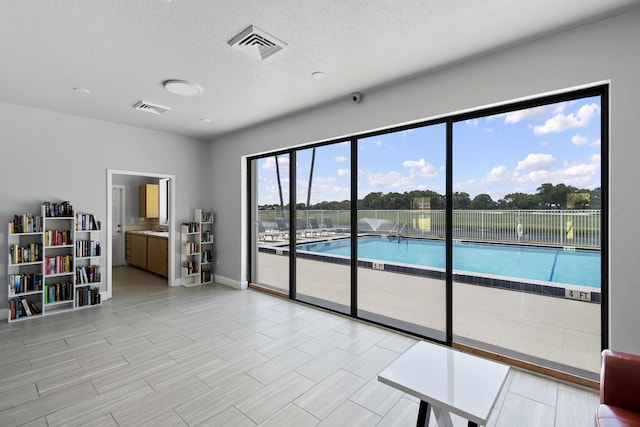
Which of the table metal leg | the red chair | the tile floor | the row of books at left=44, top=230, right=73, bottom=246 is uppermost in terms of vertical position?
the row of books at left=44, top=230, right=73, bottom=246

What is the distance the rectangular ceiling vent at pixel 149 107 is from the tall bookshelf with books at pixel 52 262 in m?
1.80

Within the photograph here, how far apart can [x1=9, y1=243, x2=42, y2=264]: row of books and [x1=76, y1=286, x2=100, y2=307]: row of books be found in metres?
0.70

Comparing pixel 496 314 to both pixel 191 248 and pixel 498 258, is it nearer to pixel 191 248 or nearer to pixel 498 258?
pixel 498 258

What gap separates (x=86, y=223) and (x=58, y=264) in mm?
658

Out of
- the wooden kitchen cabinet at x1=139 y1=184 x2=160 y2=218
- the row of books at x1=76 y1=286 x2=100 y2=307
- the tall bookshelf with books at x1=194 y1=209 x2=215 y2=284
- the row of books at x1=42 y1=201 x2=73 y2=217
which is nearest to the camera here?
the row of books at x1=42 y1=201 x2=73 y2=217

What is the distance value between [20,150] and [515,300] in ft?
20.9

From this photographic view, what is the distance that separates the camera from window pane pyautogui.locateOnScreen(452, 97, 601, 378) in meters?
2.55

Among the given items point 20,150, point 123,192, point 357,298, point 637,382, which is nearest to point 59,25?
point 20,150

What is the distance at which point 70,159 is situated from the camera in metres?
4.61

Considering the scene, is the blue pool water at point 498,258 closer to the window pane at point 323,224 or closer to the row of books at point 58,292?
the window pane at point 323,224

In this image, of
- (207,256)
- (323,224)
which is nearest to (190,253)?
(207,256)

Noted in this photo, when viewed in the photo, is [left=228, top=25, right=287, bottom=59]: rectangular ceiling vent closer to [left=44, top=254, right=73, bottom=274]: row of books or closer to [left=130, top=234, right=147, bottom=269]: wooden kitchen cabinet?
[left=44, top=254, right=73, bottom=274]: row of books

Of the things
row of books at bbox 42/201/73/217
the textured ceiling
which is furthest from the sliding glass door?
row of books at bbox 42/201/73/217

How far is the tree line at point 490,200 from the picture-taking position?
2.56 metres
